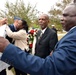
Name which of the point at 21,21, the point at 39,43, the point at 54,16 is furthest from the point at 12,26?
the point at 54,16

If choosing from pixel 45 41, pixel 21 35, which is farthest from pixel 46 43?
pixel 21 35

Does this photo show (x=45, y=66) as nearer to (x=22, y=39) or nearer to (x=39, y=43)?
(x=39, y=43)

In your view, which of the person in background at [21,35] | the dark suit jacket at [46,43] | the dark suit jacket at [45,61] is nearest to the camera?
the dark suit jacket at [45,61]

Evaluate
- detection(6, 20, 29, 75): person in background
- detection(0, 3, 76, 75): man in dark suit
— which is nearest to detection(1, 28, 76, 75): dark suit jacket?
detection(0, 3, 76, 75): man in dark suit

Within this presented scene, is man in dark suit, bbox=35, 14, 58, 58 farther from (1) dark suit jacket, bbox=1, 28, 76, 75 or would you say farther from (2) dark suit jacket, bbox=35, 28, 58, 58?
(1) dark suit jacket, bbox=1, 28, 76, 75

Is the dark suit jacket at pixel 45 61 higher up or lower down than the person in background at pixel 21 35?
higher up

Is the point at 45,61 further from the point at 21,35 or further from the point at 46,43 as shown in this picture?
the point at 21,35

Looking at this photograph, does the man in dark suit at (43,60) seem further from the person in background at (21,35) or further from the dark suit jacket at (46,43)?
the person in background at (21,35)

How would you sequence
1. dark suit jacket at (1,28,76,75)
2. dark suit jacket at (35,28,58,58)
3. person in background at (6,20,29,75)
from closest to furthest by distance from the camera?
dark suit jacket at (1,28,76,75), dark suit jacket at (35,28,58,58), person in background at (6,20,29,75)

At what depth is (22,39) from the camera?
6832 mm

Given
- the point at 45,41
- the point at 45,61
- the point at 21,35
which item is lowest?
the point at 21,35

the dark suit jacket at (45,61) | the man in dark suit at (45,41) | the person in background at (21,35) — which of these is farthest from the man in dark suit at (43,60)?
the person in background at (21,35)

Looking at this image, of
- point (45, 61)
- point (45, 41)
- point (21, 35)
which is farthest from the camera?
point (21, 35)

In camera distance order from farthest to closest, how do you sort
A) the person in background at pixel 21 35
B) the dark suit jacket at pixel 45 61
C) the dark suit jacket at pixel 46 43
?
the person in background at pixel 21 35
the dark suit jacket at pixel 46 43
the dark suit jacket at pixel 45 61
